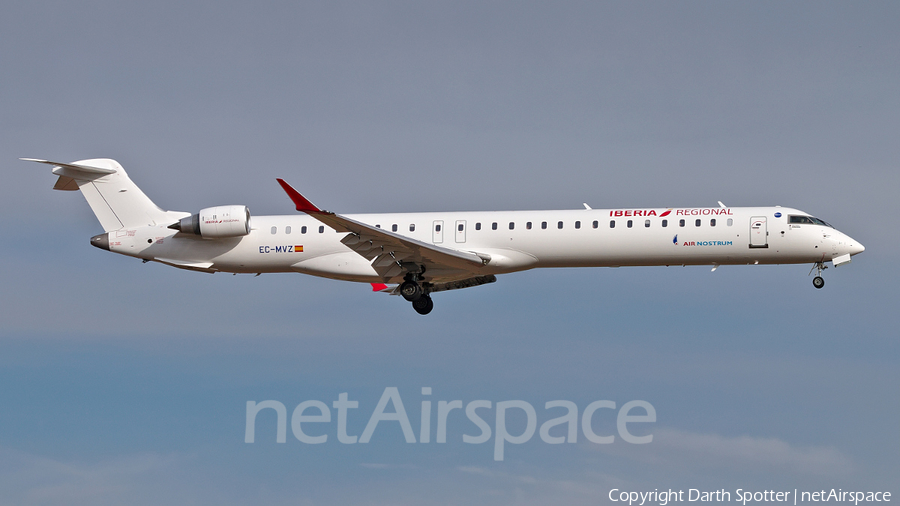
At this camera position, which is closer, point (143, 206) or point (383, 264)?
point (383, 264)

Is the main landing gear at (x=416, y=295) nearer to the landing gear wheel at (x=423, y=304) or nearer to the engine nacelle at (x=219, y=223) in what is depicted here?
the landing gear wheel at (x=423, y=304)

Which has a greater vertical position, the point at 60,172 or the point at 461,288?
the point at 60,172

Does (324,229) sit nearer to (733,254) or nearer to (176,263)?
(176,263)

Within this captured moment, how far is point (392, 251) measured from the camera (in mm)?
30938

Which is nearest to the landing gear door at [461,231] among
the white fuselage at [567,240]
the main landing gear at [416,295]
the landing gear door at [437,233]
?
the white fuselage at [567,240]

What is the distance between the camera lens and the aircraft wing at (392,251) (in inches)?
1154

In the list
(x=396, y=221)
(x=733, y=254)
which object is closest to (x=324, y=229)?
(x=396, y=221)

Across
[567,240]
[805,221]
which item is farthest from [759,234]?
[567,240]

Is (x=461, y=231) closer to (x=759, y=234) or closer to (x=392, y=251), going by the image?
(x=392, y=251)

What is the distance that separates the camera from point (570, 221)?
31125mm

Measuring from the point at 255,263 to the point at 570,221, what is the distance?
1020 centimetres

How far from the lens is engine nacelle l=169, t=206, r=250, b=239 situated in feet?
107

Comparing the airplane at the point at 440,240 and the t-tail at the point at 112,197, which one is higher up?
the t-tail at the point at 112,197

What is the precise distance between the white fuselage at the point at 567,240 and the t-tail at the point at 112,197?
2.89m
